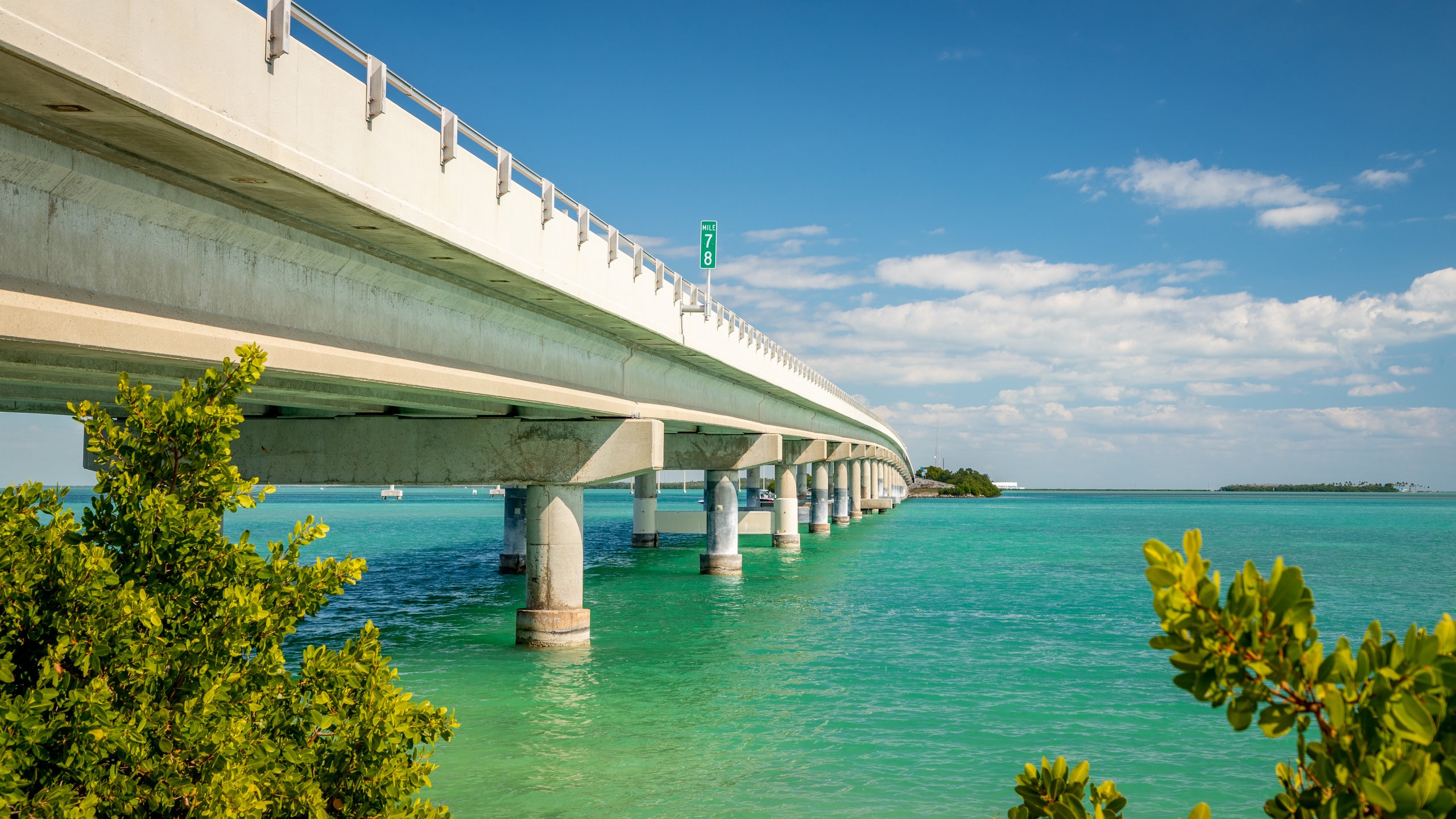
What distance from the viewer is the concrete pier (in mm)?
23812

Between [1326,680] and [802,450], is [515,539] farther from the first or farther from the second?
[1326,680]

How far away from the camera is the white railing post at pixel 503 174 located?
53.1ft

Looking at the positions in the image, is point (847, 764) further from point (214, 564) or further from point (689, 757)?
point (214, 564)

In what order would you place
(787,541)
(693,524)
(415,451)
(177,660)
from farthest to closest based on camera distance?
(693,524), (787,541), (415,451), (177,660)

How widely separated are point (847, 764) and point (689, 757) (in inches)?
96.6

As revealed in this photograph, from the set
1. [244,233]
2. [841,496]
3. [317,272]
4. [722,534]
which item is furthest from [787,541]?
[244,233]

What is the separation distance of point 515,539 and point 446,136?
110 ft

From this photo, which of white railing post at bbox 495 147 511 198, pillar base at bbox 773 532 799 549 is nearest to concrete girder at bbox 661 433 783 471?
pillar base at bbox 773 532 799 549

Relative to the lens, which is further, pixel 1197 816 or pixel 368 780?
pixel 368 780

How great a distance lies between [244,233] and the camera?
12.0 meters

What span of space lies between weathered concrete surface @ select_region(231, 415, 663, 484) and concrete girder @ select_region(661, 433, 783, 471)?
19.7 meters

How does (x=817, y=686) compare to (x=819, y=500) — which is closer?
(x=817, y=686)

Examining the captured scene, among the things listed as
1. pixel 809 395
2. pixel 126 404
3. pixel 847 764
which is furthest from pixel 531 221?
pixel 809 395

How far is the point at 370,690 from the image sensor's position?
6.59 meters
